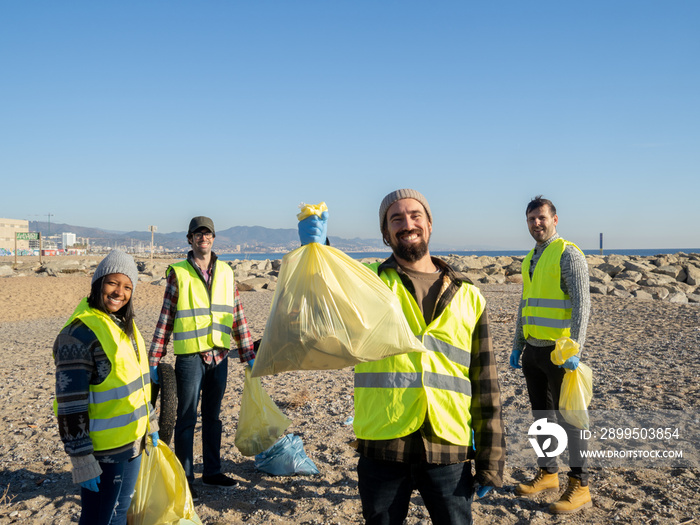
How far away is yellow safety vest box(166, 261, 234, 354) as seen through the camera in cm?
333

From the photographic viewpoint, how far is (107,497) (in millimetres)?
2203

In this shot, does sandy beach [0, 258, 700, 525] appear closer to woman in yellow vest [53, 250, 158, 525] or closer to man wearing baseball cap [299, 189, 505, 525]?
woman in yellow vest [53, 250, 158, 525]

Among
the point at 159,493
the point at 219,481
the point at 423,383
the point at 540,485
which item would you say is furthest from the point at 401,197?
the point at 219,481

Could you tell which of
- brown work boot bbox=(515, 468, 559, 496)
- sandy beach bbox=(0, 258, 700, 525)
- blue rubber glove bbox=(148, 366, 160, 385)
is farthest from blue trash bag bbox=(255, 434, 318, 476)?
brown work boot bbox=(515, 468, 559, 496)

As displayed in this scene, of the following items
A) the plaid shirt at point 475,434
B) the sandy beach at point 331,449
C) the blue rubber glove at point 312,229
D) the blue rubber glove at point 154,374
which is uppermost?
the blue rubber glove at point 312,229

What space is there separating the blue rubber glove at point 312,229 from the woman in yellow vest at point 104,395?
0.99 m

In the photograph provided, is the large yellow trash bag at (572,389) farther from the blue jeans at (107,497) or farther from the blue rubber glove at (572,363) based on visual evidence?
the blue jeans at (107,497)

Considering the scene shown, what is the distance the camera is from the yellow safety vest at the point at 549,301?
3.25 meters

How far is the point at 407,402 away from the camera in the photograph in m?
1.82

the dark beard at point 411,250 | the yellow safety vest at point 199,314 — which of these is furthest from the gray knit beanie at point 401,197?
the yellow safety vest at point 199,314

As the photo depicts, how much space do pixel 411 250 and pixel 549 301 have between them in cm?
177

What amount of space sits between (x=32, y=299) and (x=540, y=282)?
17147 millimetres

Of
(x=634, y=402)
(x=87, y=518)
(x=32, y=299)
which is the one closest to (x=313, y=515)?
(x=87, y=518)

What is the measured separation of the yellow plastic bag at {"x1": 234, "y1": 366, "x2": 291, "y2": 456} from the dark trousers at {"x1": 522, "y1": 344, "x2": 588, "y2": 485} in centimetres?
190
